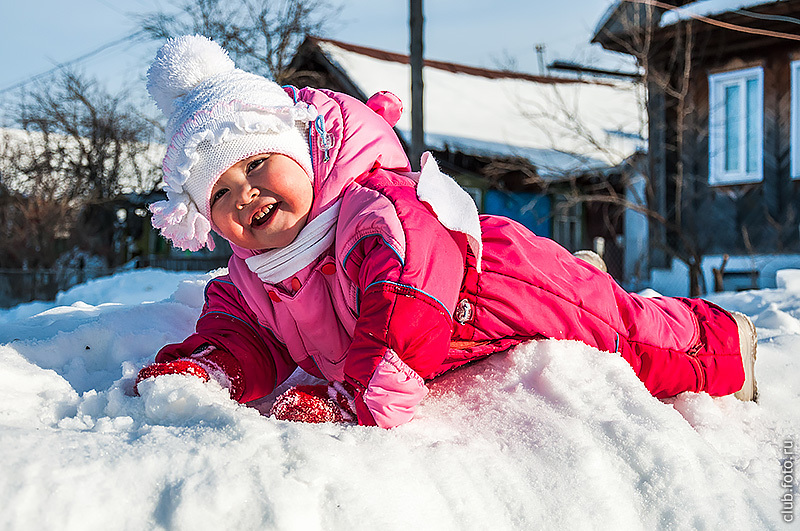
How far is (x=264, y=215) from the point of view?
1591 millimetres

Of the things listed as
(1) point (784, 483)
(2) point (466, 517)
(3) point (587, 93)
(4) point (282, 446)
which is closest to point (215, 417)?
(4) point (282, 446)

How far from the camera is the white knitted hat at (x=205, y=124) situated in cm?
157

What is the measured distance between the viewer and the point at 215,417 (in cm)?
121

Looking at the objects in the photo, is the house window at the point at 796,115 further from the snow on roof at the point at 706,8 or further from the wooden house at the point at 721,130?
the snow on roof at the point at 706,8

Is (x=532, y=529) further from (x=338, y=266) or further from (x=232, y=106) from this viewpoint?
(x=232, y=106)

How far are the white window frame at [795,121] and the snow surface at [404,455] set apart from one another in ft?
23.2

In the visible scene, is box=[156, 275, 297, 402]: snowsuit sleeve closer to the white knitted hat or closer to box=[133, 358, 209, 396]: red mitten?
box=[133, 358, 209, 396]: red mitten

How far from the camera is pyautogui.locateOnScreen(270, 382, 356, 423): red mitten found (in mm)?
1413

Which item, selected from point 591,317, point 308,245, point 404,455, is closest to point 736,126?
point 591,317

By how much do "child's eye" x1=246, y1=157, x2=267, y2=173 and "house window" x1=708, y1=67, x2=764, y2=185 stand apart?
7.93 meters

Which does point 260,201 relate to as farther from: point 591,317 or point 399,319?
point 591,317

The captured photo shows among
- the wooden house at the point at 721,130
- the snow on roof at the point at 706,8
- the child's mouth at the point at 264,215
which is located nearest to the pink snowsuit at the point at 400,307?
the child's mouth at the point at 264,215

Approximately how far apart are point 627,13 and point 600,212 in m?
8.03

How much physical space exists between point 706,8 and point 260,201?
799 cm
